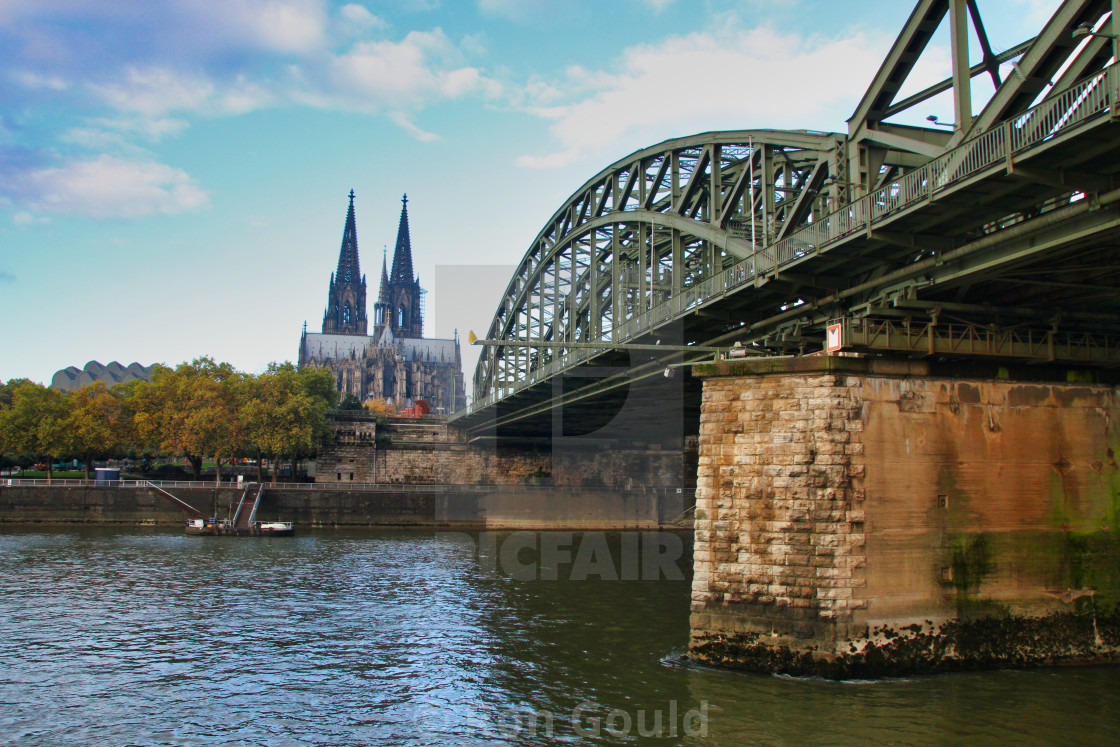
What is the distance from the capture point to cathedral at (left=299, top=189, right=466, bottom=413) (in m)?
162

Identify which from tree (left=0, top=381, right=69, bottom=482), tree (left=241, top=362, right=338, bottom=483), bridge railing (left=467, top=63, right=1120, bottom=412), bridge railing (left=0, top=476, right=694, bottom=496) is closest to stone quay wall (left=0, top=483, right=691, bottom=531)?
bridge railing (left=0, top=476, right=694, bottom=496)

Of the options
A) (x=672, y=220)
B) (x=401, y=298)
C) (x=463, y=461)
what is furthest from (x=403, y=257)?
(x=672, y=220)

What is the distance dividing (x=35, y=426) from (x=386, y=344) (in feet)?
354

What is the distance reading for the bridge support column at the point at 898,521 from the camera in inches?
648

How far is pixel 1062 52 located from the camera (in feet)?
46.7

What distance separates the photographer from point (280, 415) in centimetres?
6188

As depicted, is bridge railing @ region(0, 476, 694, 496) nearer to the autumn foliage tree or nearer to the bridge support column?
the autumn foliage tree

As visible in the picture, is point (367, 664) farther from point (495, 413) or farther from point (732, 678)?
point (495, 413)

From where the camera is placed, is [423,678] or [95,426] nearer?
[423,678]

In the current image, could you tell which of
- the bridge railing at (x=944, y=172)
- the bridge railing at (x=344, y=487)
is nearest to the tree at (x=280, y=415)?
the bridge railing at (x=344, y=487)

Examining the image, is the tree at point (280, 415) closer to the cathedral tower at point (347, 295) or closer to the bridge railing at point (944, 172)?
the bridge railing at point (944, 172)

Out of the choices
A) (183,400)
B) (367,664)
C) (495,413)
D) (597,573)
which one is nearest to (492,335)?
(495,413)

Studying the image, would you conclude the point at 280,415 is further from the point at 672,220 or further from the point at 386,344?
the point at 386,344

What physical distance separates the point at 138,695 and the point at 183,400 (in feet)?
157
